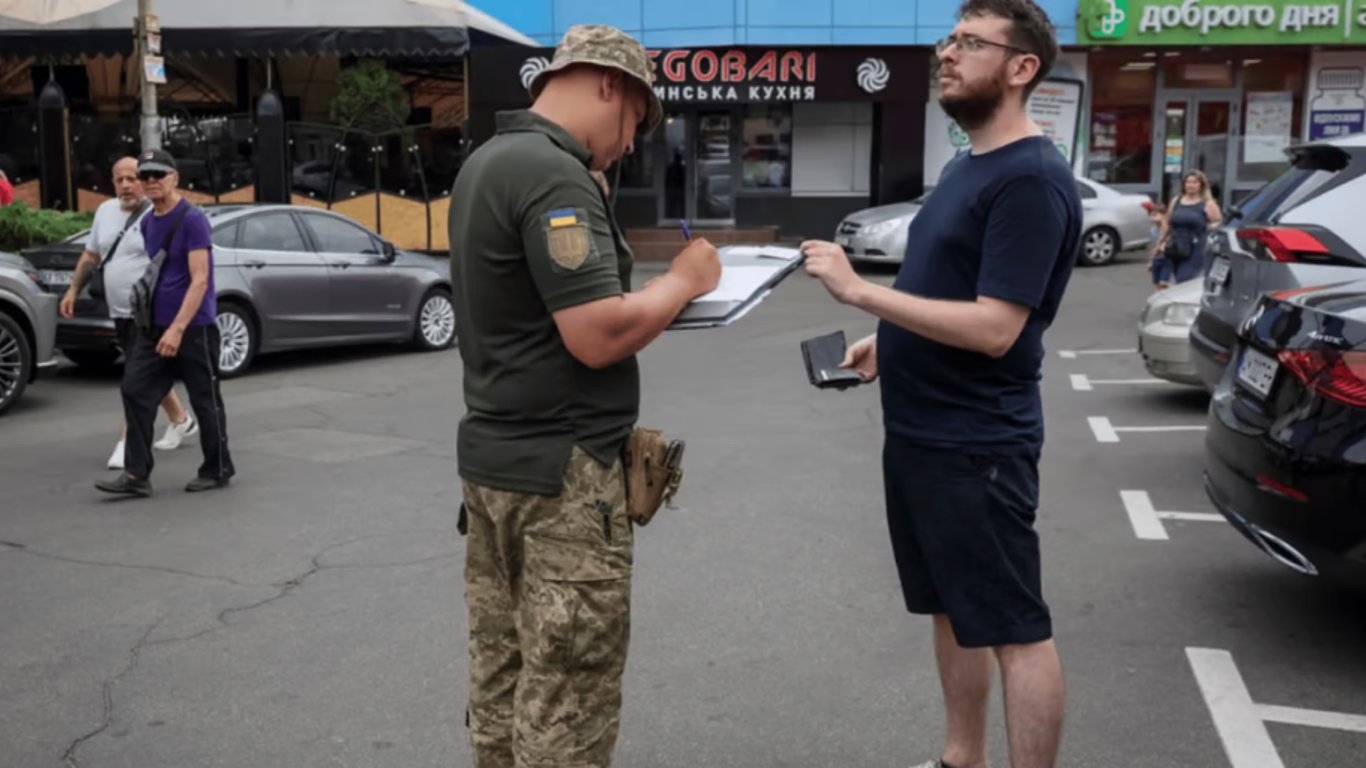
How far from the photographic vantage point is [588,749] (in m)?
2.92

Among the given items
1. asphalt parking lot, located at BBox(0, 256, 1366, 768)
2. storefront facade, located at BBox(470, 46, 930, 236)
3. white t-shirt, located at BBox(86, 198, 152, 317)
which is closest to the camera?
asphalt parking lot, located at BBox(0, 256, 1366, 768)

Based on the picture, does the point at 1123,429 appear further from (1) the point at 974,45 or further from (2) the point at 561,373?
(2) the point at 561,373

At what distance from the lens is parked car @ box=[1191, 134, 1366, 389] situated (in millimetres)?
6492

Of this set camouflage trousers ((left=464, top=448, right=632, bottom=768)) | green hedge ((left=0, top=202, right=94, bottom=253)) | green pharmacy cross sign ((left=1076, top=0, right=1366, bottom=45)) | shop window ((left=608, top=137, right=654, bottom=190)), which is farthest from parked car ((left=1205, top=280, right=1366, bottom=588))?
shop window ((left=608, top=137, right=654, bottom=190))

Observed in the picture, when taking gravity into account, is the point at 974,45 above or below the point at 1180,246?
above

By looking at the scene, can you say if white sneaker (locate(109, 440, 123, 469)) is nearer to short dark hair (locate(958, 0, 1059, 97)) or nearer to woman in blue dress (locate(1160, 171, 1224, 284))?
short dark hair (locate(958, 0, 1059, 97))

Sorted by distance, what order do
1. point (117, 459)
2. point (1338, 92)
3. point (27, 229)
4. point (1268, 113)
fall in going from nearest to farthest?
point (117, 459) < point (27, 229) < point (1338, 92) < point (1268, 113)

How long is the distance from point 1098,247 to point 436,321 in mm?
12296

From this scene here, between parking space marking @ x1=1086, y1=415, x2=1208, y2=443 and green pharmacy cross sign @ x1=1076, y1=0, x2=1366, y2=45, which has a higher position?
green pharmacy cross sign @ x1=1076, y1=0, x2=1366, y2=45

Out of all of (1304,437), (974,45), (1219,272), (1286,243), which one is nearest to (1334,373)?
(1304,437)

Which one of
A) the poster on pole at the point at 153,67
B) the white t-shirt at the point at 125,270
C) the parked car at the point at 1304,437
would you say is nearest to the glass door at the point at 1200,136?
the poster on pole at the point at 153,67

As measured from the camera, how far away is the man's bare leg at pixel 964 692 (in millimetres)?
3578

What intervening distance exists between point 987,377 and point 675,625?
2.22 meters

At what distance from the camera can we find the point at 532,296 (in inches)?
110
